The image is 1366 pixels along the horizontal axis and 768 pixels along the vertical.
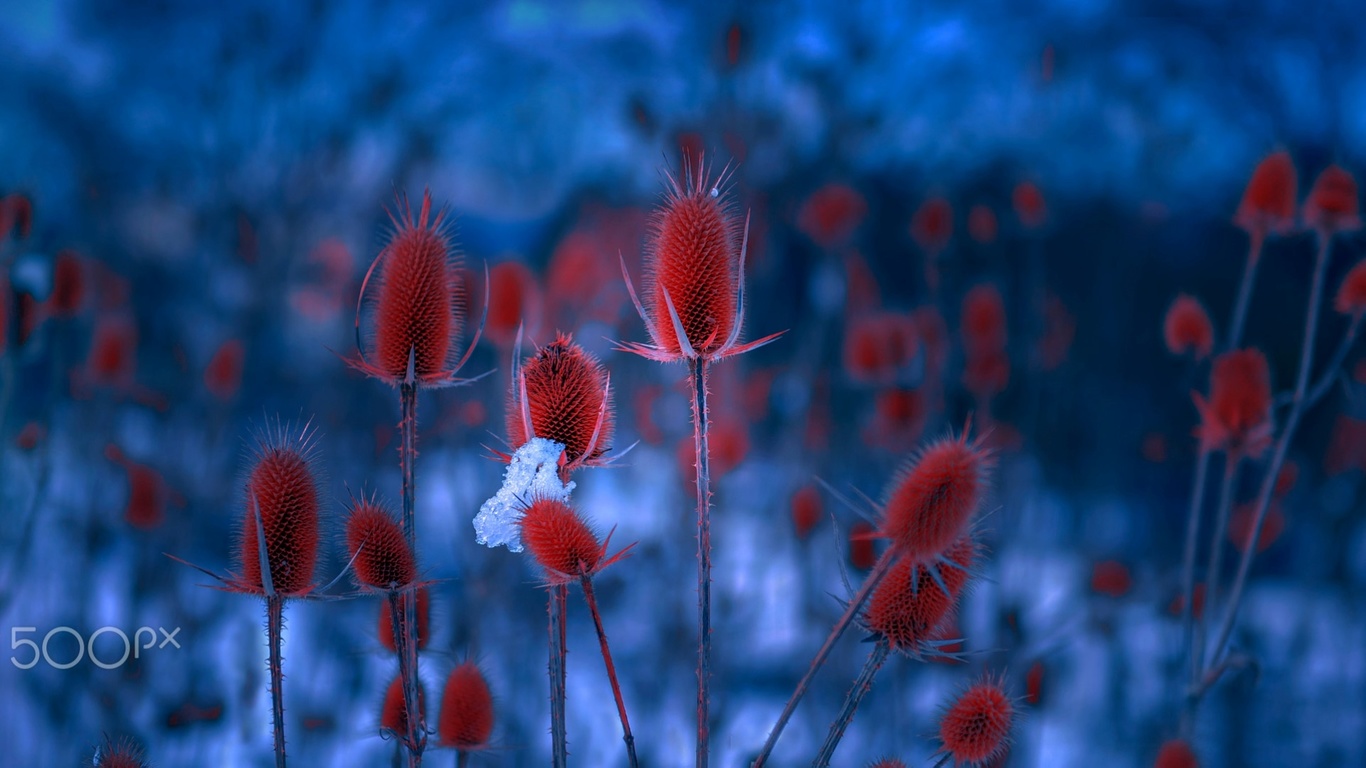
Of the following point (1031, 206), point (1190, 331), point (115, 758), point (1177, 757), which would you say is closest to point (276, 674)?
point (115, 758)

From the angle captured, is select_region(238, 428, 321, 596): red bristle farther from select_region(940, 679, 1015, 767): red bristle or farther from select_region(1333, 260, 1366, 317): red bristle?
select_region(1333, 260, 1366, 317): red bristle

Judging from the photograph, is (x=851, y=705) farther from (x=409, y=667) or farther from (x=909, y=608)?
(x=409, y=667)

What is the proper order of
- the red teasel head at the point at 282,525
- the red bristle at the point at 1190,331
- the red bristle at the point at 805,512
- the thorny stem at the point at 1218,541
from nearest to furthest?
the red teasel head at the point at 282,525 → the thorny stem at the point at 1218,541 → the red bristle at the point at 1190,331 → the red bristle at the point at 805,512

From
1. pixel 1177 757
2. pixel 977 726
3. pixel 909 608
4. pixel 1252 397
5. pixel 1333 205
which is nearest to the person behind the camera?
pixel 909 608

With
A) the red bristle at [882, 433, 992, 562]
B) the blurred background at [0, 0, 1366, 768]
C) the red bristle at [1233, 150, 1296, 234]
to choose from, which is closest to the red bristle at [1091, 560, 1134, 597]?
the blurred background at [0, 0, 1366, 768]

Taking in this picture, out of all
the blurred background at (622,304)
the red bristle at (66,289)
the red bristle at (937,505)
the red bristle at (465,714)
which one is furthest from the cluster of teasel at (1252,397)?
the red bristle at (66,289)

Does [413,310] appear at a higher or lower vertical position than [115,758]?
higher

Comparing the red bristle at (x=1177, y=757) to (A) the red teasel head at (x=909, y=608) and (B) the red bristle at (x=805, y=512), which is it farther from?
(B) the red bristle at (x=805, y=512)
